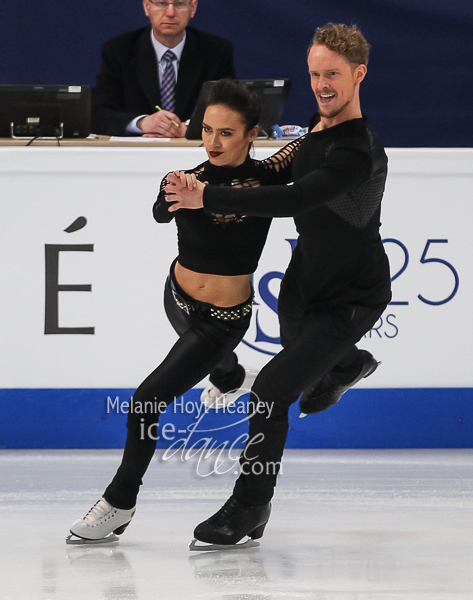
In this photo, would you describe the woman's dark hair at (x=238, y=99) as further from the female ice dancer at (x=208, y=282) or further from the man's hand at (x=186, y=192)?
the man's hand at (x=186, y=192)

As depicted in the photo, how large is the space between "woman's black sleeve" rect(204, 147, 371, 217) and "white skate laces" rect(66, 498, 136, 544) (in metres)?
0.89

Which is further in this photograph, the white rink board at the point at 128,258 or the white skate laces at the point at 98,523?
the white rink board at the point at 128,258

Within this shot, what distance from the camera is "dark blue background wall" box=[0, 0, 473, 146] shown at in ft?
16.7

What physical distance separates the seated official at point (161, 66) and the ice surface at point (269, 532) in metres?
1.93

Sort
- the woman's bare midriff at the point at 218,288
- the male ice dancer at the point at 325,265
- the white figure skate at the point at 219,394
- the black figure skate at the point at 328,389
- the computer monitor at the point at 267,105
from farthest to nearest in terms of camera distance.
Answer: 1. the computer monitor at the point at 267,105
2. the white figure skate at the point at 219,394
3. the black figure skate at the point at 328,389
4. the woman's bare midriff at the point at 218,288
5. the male ice dancer at the point at 325,265

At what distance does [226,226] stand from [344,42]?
57cm

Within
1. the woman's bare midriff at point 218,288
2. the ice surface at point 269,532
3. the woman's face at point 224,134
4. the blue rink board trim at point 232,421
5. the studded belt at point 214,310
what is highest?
the woman's face at point 224,134

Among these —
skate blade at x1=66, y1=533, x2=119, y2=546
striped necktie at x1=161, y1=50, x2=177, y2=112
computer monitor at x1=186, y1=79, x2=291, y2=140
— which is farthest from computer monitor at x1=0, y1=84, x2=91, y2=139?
skate blade at x1=66, y1=533, x2=119, y2=546

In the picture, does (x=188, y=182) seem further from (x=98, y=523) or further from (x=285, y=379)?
(x=98, y=523)

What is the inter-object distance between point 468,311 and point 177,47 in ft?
6.91

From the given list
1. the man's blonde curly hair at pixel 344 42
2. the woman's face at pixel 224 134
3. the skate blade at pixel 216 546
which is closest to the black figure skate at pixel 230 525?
the skate blade at pixel 216 546

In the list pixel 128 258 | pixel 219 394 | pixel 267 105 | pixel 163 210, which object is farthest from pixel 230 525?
pixel 267 105

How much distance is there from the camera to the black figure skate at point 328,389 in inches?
108

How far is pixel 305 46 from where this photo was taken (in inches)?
205
